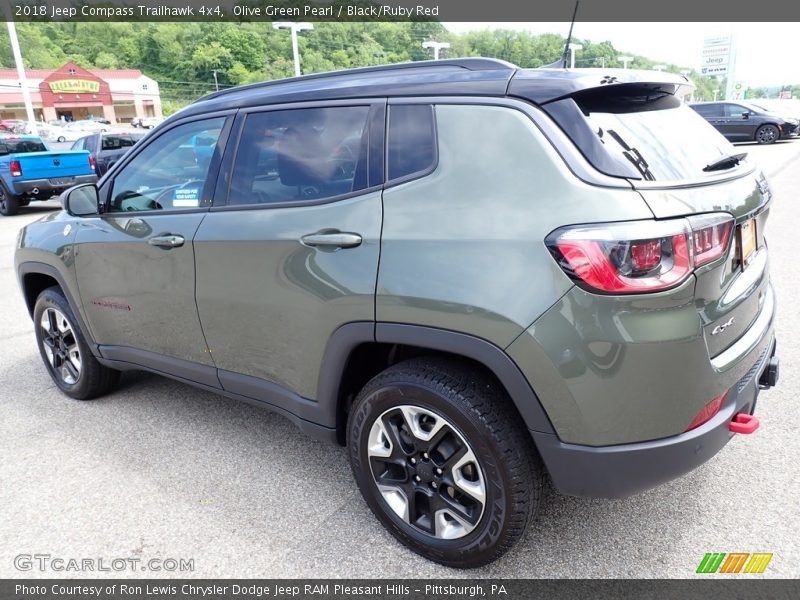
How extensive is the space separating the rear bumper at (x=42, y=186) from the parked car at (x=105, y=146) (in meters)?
2.37

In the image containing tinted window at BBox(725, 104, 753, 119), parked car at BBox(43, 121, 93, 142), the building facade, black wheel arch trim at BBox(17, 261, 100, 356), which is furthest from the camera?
the building facade

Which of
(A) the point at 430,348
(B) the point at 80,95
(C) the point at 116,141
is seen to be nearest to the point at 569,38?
(A) the point at 430,348

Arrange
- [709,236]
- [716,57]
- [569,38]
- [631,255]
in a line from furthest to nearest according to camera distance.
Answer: [716,57], [569,38], [709,236], [631,255]

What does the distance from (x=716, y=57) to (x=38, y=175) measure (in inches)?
2935

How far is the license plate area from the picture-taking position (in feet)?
7.06

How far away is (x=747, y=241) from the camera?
2.23 m

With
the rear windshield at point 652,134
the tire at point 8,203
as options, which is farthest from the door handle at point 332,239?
the tire at point 8,203

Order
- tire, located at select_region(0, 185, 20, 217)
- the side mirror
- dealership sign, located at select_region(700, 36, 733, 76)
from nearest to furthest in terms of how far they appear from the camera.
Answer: the side mirror, tire, located at select_region(0, 185, 20, 217), dealership sign, located at select_region(700, 36, 733, 76)

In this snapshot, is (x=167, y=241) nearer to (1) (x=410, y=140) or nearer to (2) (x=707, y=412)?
(1) (x=410, y=140)

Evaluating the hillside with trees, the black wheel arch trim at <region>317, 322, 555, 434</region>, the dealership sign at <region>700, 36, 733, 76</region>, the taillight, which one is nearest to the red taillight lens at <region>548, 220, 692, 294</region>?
the taillight

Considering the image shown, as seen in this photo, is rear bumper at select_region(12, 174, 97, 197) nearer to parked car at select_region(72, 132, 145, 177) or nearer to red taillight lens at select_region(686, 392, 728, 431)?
parked car at select_region(72, 132, 145, 177)

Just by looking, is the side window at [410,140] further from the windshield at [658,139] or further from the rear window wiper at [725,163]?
the rear window wiper at [725,163]

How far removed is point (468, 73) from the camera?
2266 mm

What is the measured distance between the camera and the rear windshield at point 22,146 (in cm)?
1467
